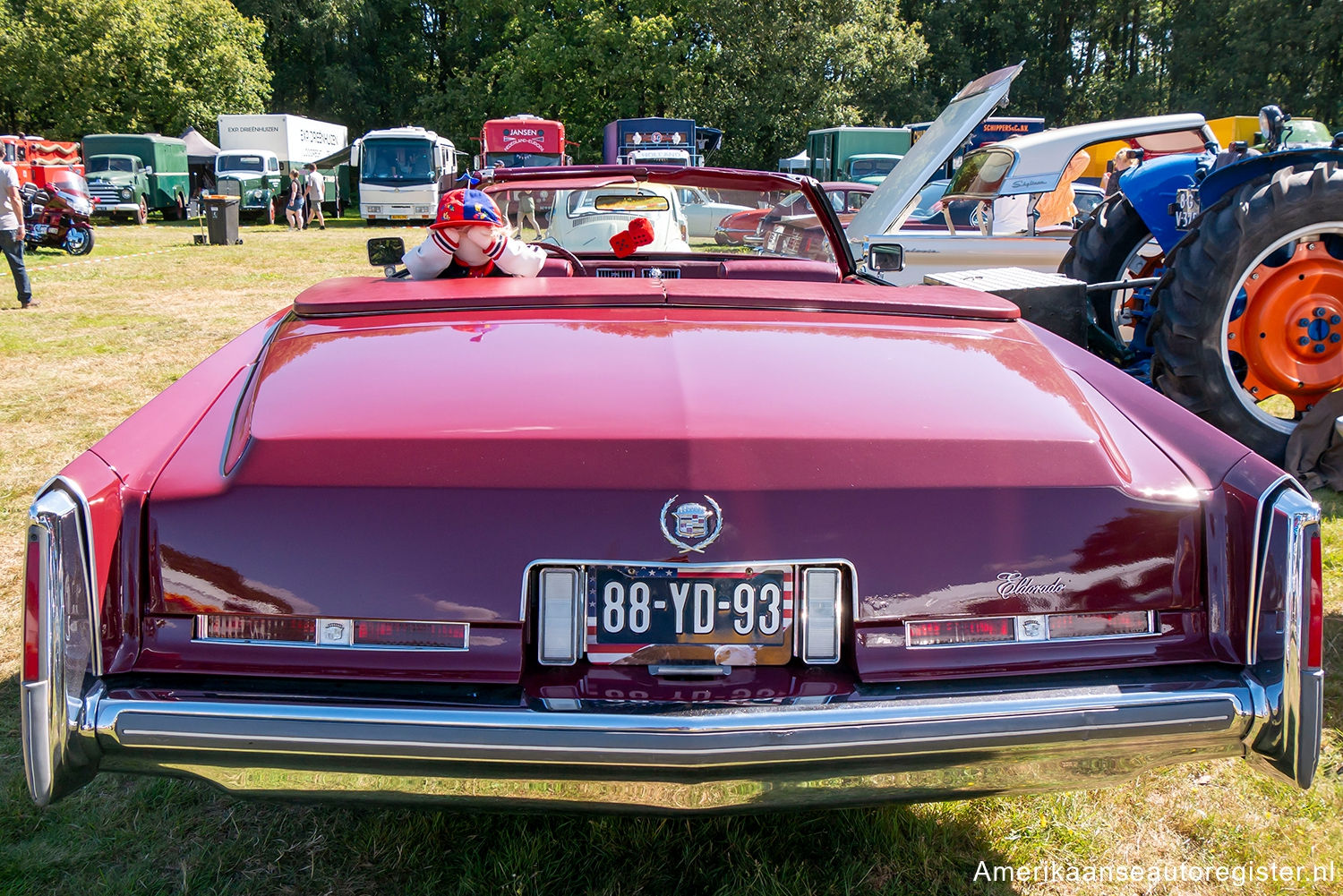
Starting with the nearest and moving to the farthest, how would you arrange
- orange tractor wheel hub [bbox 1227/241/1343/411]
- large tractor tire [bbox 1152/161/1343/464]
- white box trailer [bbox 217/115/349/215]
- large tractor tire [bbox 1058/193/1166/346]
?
large tractor tire [bbox 1152/161/1343/464], orange tractor wheel hub [bbox 1227/241/1343/411], large tractor tire [bbox 1058/193/1166/346], white box trailer [bbox 217/115/349/215]

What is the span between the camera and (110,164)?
26.3m

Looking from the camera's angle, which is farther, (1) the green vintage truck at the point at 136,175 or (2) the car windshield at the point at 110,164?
(2) the car windshield at the point at 110,164

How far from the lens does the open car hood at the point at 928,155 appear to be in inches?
257

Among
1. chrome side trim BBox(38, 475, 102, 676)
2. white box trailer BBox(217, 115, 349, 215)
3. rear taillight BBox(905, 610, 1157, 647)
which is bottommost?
rear taillight BBox(905, 610, 1157, 647)

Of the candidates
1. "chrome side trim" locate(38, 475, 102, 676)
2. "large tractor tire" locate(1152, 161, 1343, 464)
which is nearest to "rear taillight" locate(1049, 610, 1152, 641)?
"chrome side trim" locate(38, 475, 102, 676)

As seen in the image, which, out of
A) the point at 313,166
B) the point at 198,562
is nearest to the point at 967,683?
A: the point at 198,562

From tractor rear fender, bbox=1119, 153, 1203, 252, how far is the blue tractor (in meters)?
0.73

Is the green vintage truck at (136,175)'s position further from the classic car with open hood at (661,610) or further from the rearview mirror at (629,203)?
the classic car with open hood at (661,610)

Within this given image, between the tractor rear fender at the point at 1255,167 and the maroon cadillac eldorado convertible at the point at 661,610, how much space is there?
3.60m

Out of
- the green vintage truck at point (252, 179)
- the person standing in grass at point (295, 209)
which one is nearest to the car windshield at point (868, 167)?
the person standing in grass at point (295, 209)

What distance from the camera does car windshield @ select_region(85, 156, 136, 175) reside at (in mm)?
26219

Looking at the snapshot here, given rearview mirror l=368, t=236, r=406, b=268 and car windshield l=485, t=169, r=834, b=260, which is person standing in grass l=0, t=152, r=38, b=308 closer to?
car windshield l=485, t=169, r=834, b=260

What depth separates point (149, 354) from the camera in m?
8.29

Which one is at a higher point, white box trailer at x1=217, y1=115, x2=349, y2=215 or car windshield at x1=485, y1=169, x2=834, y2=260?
white box trailer at x1=217, y1=115, x2=349, y2=215
